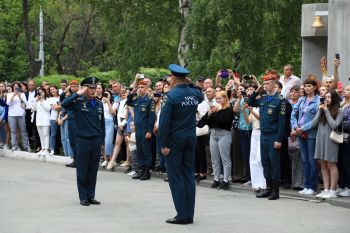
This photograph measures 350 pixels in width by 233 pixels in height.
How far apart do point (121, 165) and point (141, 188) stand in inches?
143

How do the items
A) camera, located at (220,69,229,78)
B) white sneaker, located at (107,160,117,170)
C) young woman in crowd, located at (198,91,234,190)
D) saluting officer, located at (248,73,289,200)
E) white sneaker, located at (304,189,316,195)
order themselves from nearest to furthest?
saluting officer, located at (248,73,289,200), white sneaker, located at (304,189,316,195), young woman in crowd, located at (198,91,234,190), camera, located at (220,69,229,78), white sneaker, located at (107,160,117,170)

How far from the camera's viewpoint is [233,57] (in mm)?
24797

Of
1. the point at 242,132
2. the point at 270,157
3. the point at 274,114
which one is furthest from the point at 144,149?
the point at 274,114

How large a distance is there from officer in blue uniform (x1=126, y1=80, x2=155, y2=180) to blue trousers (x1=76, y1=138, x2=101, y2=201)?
381 cm

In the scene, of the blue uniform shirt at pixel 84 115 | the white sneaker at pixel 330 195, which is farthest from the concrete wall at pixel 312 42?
the blue uniform shirt at pixel 84 115

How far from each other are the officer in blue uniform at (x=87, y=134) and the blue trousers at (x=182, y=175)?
7.20 ft

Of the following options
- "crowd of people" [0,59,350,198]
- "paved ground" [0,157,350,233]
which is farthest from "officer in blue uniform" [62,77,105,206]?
"paved ground" [0,157,350,233]

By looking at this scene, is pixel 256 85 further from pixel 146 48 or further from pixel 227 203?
pixel 146 48

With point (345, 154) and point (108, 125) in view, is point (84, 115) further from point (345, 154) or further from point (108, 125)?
point (108, 125)

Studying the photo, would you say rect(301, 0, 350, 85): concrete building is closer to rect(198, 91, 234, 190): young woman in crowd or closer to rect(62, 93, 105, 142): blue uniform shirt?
rect(198, 91, 234, 190): young woman in crowd

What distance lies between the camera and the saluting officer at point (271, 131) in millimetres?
14547

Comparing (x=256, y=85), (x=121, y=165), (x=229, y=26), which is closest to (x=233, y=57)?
(x=229, y=26)

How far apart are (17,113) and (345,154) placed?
37.2ft

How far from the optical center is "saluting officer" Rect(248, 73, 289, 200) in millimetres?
14547
